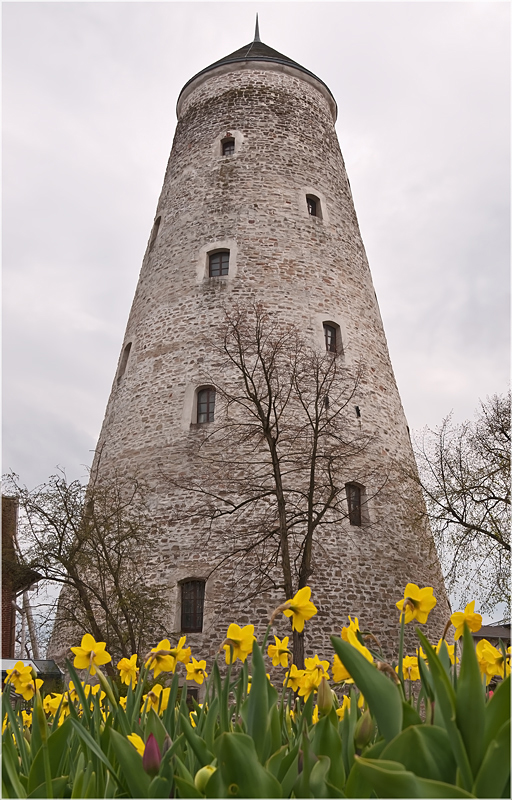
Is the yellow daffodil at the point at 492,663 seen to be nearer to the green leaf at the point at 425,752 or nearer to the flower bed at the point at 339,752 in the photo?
the flower bed at the point at 339,752

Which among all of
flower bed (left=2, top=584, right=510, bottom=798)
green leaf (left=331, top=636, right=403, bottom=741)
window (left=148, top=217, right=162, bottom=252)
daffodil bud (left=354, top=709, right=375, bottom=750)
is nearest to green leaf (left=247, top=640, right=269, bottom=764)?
flower bed (left=2, top=584, right=510, bottom=798)

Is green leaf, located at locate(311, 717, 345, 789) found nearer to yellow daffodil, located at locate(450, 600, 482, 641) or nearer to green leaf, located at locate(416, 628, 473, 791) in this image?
green leaf, located at locate(416, 628, 473, 791)

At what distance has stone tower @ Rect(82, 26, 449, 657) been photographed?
46.9ft

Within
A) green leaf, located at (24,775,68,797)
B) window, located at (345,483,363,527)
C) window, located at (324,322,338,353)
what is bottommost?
green leaf, located at (24,775,68,797)

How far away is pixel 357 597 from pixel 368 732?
13.1m

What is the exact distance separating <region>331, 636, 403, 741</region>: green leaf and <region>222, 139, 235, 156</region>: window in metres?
19.6

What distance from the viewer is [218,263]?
18.0 metres

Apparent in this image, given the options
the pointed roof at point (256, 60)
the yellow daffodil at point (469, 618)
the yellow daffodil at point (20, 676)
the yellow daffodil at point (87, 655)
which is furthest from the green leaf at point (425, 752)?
the pointed roof at point (256, 60)

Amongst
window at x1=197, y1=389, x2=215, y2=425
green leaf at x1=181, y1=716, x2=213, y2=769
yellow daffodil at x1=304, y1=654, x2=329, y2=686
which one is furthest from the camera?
window at x1=197, y1=389, x2=215, y2=425

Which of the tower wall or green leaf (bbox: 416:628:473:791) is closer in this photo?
green leaf (bbox: 416:628:473:791)

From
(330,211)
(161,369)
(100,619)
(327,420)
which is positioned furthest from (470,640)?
(330,211)

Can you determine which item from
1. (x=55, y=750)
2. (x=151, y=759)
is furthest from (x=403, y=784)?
(x=55, y=750)

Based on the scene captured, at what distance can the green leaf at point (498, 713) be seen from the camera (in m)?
1.21

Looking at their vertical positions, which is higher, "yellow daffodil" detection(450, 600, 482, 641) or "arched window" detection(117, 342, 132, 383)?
"arched window" detection(117, 342, 132, 383)
